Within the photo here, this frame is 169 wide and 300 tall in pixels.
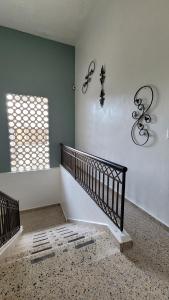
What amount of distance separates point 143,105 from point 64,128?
293 centimetres

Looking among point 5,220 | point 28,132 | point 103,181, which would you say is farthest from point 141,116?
point 28,132

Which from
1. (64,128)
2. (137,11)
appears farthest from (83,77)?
(137,11)

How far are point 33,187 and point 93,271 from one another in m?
3.51

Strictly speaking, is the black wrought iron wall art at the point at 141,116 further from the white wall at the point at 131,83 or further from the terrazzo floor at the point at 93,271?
the terrazzo floor at the point at 93,271

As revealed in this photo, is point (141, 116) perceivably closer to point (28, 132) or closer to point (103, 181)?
point (103, 181)

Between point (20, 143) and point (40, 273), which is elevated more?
point (20, 143)

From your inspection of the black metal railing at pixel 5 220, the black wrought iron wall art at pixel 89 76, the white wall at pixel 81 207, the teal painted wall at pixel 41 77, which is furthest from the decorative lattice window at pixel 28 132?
the black metal railing at pixel 5 220

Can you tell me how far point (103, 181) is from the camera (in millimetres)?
1967

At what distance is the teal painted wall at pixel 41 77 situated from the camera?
392 centimetres

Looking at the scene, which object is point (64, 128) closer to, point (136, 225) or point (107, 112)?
point (107, 112)

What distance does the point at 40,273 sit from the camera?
1.33 meters

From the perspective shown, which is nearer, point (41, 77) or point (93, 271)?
point (93, 271)

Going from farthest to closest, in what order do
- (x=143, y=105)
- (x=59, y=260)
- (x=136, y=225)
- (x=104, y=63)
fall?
(x=104, y=63) < (x=143, y=105) < (x=136, y=225) < (x=59, y=260)

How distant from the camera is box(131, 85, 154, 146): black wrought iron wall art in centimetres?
208
